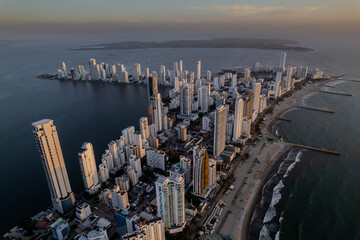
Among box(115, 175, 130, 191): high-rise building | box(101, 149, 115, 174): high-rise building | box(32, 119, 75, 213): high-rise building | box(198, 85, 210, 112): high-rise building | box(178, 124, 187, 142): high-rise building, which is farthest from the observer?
box(198, 85, 210, 112): high-rise building

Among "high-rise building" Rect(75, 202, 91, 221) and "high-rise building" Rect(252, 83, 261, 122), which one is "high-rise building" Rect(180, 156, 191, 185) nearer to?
"high-rise building" Rect(75, 202, 91, 221)

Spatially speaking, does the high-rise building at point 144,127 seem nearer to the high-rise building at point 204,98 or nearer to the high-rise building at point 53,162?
the high-rise building at point 53,162

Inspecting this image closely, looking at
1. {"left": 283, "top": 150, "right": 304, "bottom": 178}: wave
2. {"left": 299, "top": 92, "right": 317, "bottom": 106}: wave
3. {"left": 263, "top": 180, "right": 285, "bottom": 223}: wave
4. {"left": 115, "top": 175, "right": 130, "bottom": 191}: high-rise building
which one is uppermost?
{"left": 115, "top": 175, "right": 130, "bottom": 191}: high-rise building

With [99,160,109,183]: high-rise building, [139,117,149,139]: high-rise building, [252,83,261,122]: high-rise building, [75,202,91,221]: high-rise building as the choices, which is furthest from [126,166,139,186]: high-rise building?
[252,83,261,122]: high-rise building

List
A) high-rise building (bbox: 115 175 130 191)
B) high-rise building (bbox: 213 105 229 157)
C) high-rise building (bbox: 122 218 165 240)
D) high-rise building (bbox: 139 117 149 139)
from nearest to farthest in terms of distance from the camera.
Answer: high-rise building (bbox: 122 218 165 240) < high-rise building (bbox: 115 175 130 191) < high-rise building (bbox: 213 105 229 157) < high-rise building (bbox: 139 117 149 139)

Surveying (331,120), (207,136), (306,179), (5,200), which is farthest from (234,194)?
(331,120)

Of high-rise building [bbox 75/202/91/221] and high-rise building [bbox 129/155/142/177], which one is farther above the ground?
high-rise building [bbox 129/155/142/177]

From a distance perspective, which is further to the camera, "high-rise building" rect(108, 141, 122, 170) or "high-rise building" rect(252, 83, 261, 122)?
"high-rise building" rect(252, 83, 261, 122)

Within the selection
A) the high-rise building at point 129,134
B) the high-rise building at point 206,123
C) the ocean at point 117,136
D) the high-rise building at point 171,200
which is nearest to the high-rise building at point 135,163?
the high-rise building at point 129,134
